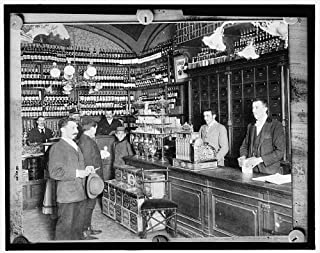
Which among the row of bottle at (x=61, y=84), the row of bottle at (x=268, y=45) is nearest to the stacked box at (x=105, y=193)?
the row of bottle at (x=61, y=84)

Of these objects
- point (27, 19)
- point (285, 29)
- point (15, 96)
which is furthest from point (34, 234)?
point (285, 29)

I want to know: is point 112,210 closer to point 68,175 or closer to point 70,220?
point 70,220

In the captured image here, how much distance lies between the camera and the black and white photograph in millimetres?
3590

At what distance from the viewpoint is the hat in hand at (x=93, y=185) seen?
3.81 metres

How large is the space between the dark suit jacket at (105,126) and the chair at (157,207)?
0.58m

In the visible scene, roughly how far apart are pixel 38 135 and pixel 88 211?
0.91 m

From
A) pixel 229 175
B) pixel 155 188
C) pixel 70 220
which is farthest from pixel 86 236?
pixel 229 175

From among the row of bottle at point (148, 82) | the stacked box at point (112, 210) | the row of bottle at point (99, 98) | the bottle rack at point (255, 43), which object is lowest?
the stacked box at point (112, 210)

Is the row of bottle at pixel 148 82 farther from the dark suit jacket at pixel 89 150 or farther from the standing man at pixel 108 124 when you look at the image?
the dark suit jacket at pixel 89 150

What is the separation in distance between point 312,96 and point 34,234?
2968 millimetres

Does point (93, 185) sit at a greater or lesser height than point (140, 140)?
lesser

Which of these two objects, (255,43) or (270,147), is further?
(255,43)

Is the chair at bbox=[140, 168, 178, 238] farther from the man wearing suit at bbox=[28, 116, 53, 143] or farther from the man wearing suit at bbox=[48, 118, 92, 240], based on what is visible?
the man wearing suit at bbox=[28, 116, 53, 143]

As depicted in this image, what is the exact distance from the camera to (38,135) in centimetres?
372
